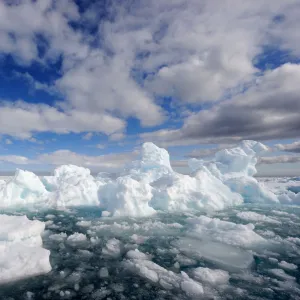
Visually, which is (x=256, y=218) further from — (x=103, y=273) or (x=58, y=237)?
(x=58, y=237)

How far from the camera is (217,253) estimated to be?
835cm

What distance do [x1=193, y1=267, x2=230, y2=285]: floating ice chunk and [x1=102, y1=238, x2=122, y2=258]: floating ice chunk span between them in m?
2.93

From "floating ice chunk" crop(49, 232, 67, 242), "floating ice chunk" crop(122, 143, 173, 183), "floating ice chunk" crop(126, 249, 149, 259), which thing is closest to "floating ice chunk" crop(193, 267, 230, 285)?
"floating ice chunk" crop(126, 249, 149, 259)

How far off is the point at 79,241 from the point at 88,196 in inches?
396

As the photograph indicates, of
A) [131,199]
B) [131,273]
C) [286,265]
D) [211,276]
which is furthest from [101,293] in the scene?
[131,199]

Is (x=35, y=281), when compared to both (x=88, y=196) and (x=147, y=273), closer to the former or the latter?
(x=147, y=273)

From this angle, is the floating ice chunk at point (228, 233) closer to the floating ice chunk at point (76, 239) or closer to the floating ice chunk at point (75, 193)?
the floating ice chunk at point (76, 239)

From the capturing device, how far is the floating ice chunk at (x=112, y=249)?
816cm

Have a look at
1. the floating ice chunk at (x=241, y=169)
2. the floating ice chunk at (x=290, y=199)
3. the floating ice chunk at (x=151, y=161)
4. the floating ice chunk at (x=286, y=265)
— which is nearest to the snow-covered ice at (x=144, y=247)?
the floating ice chunk at (x=286, y=265)

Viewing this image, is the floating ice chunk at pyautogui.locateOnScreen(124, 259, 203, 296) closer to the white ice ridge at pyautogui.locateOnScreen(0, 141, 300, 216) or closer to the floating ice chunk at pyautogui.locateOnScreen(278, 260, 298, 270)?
the floating ice chunk at pyautogui.locateOnScreen(278, 260, 298, 270)

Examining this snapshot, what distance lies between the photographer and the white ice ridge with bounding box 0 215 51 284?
609cm

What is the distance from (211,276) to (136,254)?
2692mm

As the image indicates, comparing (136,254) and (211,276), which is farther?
(136,254)

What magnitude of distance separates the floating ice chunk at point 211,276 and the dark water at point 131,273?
7.0 inches
